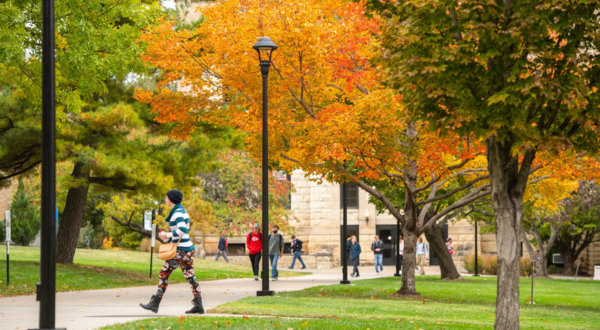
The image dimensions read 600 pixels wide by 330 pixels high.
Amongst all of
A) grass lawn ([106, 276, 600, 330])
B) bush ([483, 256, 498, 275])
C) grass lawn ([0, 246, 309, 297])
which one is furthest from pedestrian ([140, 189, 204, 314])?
bush ([483, 256, 498, 275])

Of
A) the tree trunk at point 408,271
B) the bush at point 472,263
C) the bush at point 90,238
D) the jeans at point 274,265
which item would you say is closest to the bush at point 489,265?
the bush at point 472,263

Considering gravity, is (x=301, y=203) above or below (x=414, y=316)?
above

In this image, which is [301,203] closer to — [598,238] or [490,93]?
[598,238]

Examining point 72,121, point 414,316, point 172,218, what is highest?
point 72,121

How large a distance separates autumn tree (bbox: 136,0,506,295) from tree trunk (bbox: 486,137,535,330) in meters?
5.35

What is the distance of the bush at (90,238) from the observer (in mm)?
47375

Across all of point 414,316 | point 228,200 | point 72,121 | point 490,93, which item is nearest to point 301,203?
point 228,200

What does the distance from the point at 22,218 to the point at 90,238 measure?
655cm

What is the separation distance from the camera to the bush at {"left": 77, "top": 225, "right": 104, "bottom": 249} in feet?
155

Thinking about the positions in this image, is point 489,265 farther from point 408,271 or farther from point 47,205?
point 47,205

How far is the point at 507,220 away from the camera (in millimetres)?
9391

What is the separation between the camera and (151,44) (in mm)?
16781

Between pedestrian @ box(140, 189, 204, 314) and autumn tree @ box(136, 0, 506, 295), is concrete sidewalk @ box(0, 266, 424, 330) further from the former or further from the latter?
autumn tree @ box(136, 0, 506, 295)

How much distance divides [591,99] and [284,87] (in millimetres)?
8921
